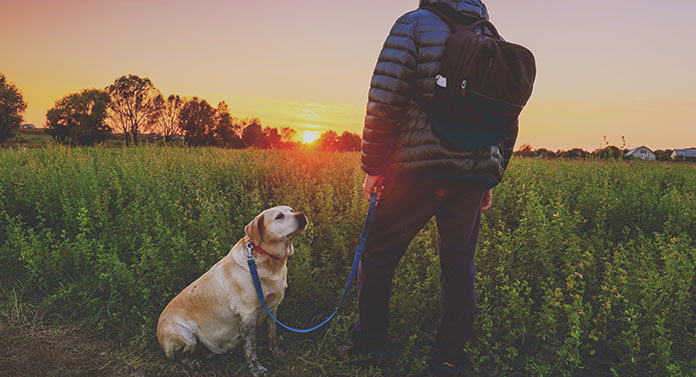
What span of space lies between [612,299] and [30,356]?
5093 mm

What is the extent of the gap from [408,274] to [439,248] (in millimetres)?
1328

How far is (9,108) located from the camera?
144 ft

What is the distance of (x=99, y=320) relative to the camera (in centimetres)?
388

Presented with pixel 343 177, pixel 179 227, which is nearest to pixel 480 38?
pixel 179 227

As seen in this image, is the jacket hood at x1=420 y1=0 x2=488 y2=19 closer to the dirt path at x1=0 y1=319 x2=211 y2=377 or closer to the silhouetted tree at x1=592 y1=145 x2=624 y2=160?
the dirt path at x1=0 y1=319 x2=211 y2=377

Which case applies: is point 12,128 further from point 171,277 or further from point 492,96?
point 492,96

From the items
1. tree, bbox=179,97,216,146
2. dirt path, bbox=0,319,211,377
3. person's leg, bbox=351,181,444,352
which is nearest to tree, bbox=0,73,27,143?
tree, bbox=179,97,216,146

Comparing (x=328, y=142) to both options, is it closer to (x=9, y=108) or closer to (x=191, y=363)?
(x=191, y=363)

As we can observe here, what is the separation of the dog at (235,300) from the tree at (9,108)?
54.1 metres

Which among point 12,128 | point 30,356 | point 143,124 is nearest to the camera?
point 30,356

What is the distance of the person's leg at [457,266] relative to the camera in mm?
2496

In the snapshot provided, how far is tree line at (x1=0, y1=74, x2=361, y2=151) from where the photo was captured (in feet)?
147

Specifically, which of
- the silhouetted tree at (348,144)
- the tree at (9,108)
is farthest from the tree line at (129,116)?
the silhouetted tree at (348,144)

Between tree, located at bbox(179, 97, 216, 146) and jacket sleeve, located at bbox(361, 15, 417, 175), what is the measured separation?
58.4 m
